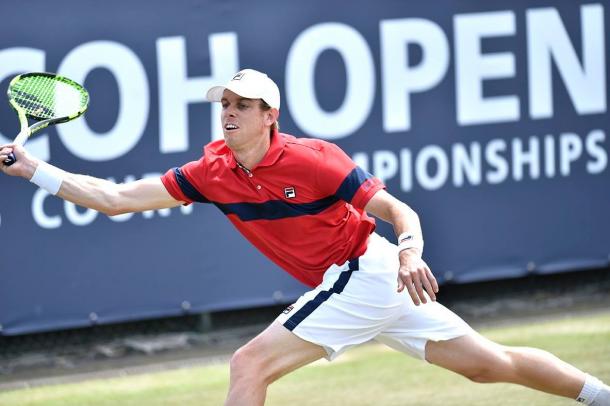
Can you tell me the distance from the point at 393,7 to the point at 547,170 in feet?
5.23

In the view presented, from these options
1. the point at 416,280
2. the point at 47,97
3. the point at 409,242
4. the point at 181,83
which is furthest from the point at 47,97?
the point at 181,83

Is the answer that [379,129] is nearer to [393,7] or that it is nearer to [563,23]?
[393,7]

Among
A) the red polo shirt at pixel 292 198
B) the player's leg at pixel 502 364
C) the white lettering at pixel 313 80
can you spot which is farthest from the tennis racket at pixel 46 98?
the white lettering at pixel 313 80

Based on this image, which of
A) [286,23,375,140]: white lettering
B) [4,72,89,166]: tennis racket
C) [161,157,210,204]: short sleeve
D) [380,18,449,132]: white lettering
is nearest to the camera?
[161,157,210,204]: short sleeve

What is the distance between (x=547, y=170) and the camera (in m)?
8.79

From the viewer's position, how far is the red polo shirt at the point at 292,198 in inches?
193

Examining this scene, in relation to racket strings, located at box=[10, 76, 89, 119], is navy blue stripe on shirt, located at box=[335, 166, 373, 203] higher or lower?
lower

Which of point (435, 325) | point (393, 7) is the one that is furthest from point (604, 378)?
point (393, 7)

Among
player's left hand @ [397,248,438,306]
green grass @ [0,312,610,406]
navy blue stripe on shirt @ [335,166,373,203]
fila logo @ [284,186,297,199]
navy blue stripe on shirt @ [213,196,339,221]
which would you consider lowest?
green grass @ [0,312,610,406]

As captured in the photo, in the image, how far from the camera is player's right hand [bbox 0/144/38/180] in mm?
4758

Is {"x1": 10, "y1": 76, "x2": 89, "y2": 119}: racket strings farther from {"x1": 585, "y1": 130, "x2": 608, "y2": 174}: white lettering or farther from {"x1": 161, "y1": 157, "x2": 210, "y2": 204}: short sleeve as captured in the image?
{"x1": 585, "y1": 130, "x2": 608, "y2": 174}: white lettering

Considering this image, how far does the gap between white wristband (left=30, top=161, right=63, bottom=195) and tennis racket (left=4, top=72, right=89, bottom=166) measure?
32 cm

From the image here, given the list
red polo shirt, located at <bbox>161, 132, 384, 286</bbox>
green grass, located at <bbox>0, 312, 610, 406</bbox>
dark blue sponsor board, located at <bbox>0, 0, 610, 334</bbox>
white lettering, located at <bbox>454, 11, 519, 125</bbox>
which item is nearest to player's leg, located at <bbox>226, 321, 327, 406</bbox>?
red polo shirt, located at <bbox>161, 132, 384, 286</bbox>

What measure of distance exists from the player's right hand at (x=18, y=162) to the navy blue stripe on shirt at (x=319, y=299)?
1.15 meters
